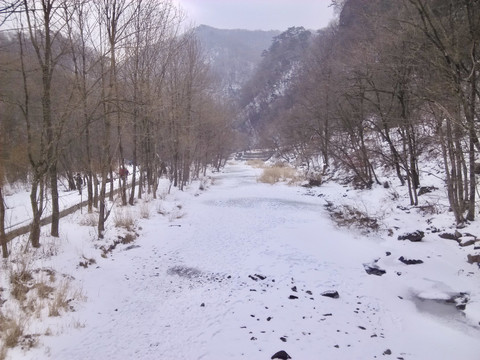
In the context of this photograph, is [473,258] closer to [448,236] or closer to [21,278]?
[448,236]

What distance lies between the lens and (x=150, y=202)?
1739 centimetres

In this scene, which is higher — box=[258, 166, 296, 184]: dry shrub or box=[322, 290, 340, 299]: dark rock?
box=[258, 166, 296, 184]: dry shrub

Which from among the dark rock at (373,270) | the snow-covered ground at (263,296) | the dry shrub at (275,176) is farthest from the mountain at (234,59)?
the dark rock at (373,270)

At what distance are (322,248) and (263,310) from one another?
460 centimetres

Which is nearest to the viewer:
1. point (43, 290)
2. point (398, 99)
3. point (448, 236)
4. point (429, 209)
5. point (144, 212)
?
point (43, 290)

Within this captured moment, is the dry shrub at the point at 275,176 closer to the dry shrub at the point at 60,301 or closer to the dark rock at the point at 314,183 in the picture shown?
the dark rock at the point at 314,183

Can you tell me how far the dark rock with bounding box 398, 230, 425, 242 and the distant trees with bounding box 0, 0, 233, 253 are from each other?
8.39 m

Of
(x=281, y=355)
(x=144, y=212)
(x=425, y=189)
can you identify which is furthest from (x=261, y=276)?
(x=425, y=189)

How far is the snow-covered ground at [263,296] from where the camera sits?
18.2 ft

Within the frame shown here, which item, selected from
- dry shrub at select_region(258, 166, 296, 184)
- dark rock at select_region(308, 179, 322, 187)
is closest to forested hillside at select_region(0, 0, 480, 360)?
dark rock at select_region(308, 179, 322, 187)

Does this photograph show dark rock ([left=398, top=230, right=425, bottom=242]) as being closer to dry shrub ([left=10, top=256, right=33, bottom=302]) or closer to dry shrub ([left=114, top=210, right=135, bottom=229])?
dry shrub ([left=114, top=210, right=135, bottom=229])

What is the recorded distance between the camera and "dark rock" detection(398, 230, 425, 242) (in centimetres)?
1050

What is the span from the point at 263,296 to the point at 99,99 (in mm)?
7628

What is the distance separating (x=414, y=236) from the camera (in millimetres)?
10570
